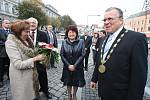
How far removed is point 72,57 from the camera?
4.16m

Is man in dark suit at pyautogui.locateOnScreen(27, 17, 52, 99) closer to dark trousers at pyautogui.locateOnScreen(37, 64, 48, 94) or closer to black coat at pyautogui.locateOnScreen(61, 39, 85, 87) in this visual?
dark trousers at pyautogui.locateOnScreen(37, 64, 48, 94)

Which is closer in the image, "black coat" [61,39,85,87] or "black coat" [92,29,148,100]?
"black coat" [92,29,148,100]

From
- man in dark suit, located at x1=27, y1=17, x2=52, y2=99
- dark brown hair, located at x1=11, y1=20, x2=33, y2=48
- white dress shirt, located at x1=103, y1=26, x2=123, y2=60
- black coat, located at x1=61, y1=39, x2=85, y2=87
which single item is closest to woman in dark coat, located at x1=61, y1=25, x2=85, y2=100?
black coat, located at x1=61, y1=39, x2=85, y2=87

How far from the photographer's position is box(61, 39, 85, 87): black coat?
4.13m

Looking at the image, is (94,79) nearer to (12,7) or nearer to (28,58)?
(28,58)

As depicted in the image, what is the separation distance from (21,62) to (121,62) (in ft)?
4.91

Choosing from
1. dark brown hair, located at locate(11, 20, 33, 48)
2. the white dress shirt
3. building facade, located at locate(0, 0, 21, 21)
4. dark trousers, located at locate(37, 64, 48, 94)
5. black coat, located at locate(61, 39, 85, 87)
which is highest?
building facade, located at locate(0, 0, 21, 21)

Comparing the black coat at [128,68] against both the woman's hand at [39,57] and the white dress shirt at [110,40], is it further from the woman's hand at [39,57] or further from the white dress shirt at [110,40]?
the woman's hand at [39,57]

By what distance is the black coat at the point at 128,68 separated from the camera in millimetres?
2402

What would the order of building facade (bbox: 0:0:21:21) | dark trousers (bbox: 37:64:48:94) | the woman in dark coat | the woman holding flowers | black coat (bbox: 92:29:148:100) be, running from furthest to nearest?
building facade (bbox: 0:0:21:21) < dark trousers (bbox: 37:64:48:94) < the woman in dark coat < the woman holding flowers < black coat (bbox: 92:29:148:100)

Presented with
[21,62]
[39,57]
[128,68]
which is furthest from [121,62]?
[21,62]

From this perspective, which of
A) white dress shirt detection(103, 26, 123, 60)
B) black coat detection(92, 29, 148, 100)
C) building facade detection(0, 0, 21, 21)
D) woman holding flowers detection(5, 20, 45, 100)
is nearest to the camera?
black coat detection(92, 29, 148, 100)

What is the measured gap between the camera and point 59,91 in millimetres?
5422

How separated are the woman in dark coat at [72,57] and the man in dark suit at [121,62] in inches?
54.8
